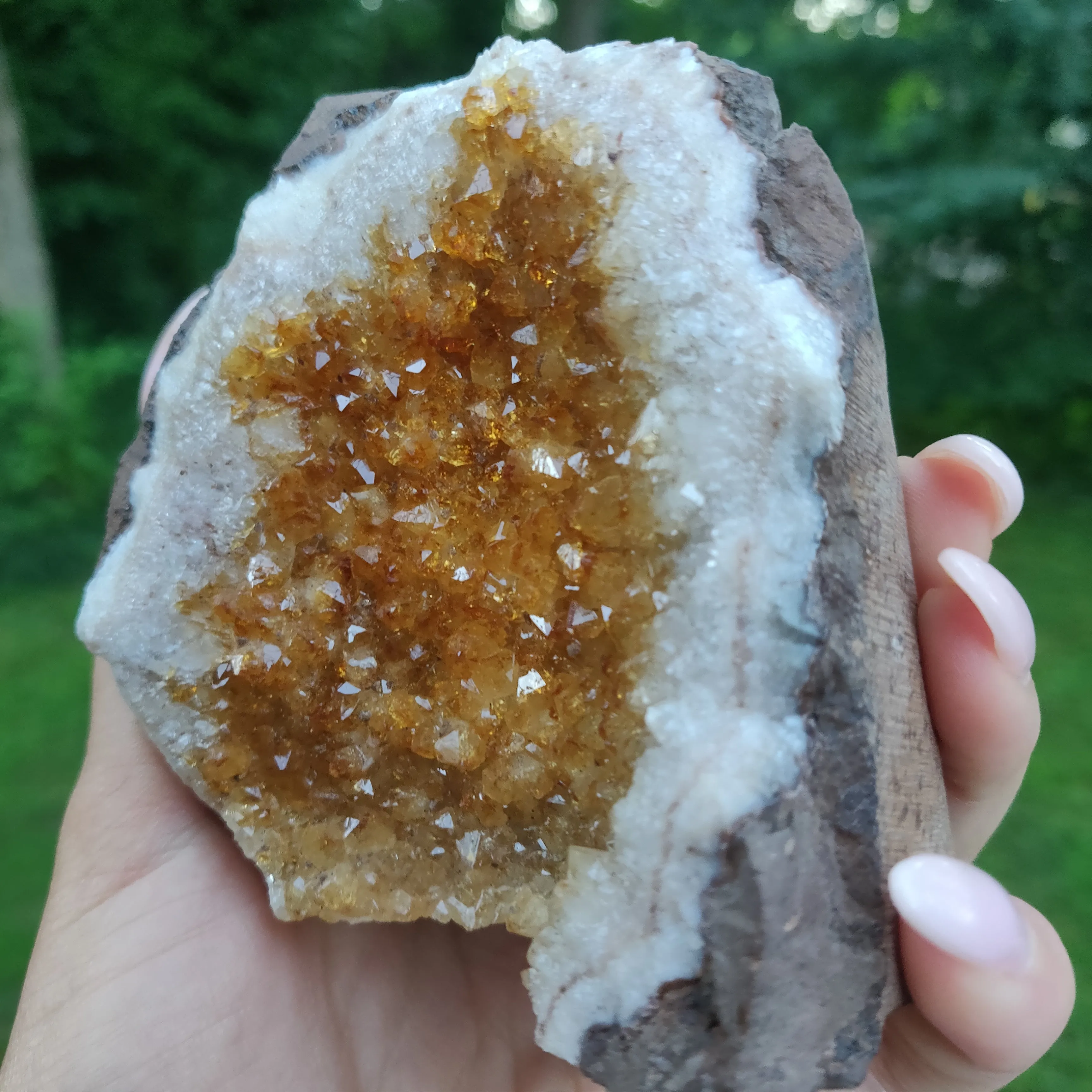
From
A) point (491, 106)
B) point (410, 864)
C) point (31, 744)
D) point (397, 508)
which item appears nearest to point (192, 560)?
point (397, 508)

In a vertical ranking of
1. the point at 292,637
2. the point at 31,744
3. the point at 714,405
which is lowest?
the point at 31,744

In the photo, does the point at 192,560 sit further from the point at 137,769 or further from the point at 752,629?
the point at 752,629

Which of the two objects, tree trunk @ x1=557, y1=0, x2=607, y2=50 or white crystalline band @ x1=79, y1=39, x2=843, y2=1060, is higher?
white crystalline band @ x1=79, y1=39, x2=843, y2=1060

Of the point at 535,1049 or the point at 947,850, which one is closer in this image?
the point at 947,850

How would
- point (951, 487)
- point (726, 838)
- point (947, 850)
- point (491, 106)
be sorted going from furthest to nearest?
point (951, 487) → point (947, 850) → point (491, 106) → point (726, 838)

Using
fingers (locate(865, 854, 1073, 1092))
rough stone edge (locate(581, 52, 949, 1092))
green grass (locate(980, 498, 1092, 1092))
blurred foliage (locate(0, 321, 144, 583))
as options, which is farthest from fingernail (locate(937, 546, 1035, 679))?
blurred foliage (locate(0, 321, 144, 583))

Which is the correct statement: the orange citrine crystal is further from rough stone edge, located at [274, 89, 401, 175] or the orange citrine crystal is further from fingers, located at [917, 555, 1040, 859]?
fingers, located at [917, 555, 1040, 859]

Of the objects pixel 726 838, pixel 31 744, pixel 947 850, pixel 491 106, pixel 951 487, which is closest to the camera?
pixel 726 838

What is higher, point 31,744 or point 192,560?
point 192,560

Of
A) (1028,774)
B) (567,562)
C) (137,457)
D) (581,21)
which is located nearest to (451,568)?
(567,562)
